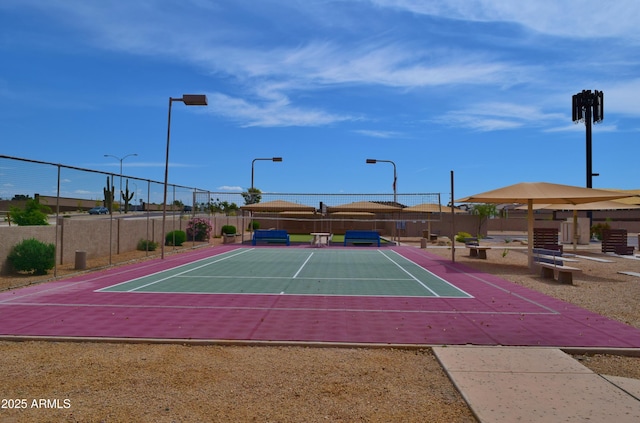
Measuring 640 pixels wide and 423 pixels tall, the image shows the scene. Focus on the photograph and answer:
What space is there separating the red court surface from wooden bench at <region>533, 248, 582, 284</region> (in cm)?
299

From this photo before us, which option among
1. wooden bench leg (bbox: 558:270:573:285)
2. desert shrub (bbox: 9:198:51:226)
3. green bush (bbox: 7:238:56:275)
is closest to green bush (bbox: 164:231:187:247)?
desert shrub (bbox: 9:198:51:226)

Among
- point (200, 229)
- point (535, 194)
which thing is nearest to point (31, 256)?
point (535, 194)

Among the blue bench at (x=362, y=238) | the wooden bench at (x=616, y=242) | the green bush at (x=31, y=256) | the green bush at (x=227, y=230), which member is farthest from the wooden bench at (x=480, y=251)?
the green bush at (x=227, y=230)

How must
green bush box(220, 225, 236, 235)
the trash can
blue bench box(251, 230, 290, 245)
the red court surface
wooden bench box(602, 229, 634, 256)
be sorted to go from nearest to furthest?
the red court surface, the trash can, wooden bench box(602, 229, 634, 256), blue bench box(251, 230, 290, 245), green bush box(220, 225, 236, 235)

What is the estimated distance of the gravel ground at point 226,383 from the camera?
5023mm

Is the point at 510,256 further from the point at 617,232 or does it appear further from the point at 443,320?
the point at 443,320

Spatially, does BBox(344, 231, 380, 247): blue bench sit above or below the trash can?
above

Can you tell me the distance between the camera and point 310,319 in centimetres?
945

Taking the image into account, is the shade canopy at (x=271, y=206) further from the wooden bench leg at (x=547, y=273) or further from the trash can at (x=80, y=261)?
the wooden bench leg at (x=547, y=273)

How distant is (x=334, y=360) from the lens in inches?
270

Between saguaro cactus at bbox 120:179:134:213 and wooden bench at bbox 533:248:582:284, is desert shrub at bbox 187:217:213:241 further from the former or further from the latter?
wooden bench at bbox 533:248:582:284

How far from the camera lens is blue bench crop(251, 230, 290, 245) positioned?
33094 millimetres

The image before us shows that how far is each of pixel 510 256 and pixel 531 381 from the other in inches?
831

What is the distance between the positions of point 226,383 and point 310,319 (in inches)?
144
